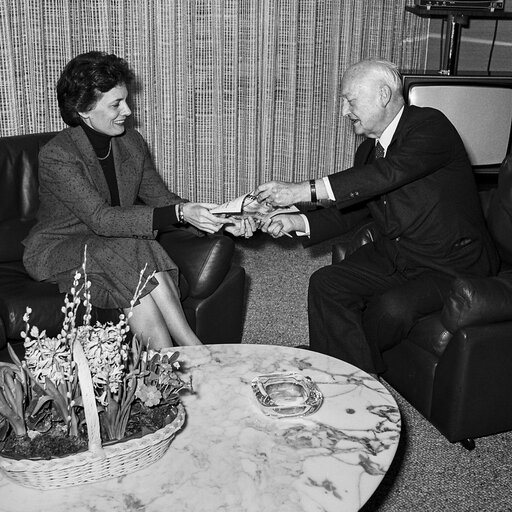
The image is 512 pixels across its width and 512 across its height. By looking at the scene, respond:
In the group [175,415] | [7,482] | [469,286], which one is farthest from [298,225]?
[7,482]

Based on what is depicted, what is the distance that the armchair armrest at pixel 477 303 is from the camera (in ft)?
7.45

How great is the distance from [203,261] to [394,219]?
709 mm

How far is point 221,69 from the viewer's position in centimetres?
411

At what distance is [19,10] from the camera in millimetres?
3475

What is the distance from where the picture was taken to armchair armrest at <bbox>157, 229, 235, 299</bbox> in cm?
278

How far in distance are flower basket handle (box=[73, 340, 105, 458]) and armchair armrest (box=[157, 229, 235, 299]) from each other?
1.31 meters

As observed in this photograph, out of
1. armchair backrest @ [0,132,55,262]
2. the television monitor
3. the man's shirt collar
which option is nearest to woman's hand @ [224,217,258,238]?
the man's shirt collar

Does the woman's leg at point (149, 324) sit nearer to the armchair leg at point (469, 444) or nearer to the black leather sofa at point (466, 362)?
the black leather sofa at point (466, 362)

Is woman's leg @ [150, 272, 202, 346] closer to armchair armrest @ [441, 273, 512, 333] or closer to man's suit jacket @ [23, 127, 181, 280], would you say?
man's suit jacket @ [23, 127, 181, 280]

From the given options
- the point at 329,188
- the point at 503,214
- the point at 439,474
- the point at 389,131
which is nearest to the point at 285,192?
the point at 329,188

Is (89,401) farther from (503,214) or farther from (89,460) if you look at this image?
(503,214)

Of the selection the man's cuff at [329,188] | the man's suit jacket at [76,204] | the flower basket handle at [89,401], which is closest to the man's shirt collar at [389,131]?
the man's cuff at [329,188]

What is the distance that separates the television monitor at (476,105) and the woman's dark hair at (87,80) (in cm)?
158

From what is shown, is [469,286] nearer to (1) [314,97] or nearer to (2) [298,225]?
(2) [298,225]
